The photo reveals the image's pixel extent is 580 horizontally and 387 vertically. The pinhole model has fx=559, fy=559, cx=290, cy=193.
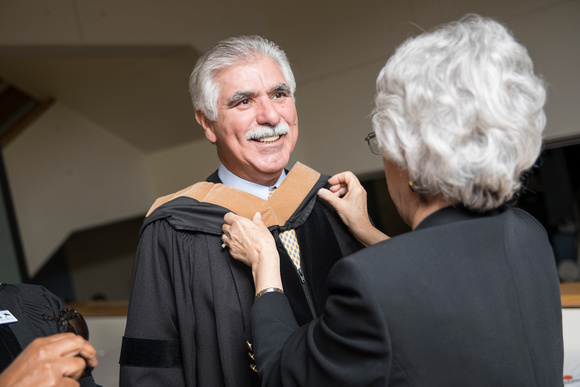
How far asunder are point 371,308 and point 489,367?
0.27 meters

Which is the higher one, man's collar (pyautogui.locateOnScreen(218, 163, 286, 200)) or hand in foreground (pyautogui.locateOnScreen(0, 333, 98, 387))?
man's collar (pyautogui.locateOnScreen(218, 163, 286, 200))

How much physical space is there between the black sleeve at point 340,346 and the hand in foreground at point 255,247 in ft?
0.69

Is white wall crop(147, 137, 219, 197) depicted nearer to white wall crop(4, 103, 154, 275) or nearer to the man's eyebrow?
white wall crop(4, 103, 154, 275)

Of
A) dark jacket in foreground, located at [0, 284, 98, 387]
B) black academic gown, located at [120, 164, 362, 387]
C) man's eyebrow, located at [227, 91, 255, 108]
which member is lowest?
black academic gown, located at [120, 164, 362, 387]

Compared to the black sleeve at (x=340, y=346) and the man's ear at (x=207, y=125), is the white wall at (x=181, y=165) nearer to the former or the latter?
the man's ear at (x=207, y=125)

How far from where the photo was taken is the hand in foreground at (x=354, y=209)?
1.71 m

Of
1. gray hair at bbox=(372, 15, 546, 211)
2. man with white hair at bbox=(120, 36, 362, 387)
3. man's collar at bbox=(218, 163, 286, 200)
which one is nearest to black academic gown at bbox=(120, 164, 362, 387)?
man with white hair at bbox=(120, 36, 362, 387)

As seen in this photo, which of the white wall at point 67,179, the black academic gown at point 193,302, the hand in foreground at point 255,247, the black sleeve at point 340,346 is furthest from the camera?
the white wall at point 67,179

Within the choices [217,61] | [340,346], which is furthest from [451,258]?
[217,61]

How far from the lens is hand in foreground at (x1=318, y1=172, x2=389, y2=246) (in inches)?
67.4

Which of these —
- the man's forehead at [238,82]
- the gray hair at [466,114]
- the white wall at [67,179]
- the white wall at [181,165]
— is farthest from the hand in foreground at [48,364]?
the white wall at [67,179]

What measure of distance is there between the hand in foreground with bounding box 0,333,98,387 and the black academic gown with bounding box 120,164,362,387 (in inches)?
18.7

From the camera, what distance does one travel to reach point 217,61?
167 cm

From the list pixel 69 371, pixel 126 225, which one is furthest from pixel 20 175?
pixel 69 371
